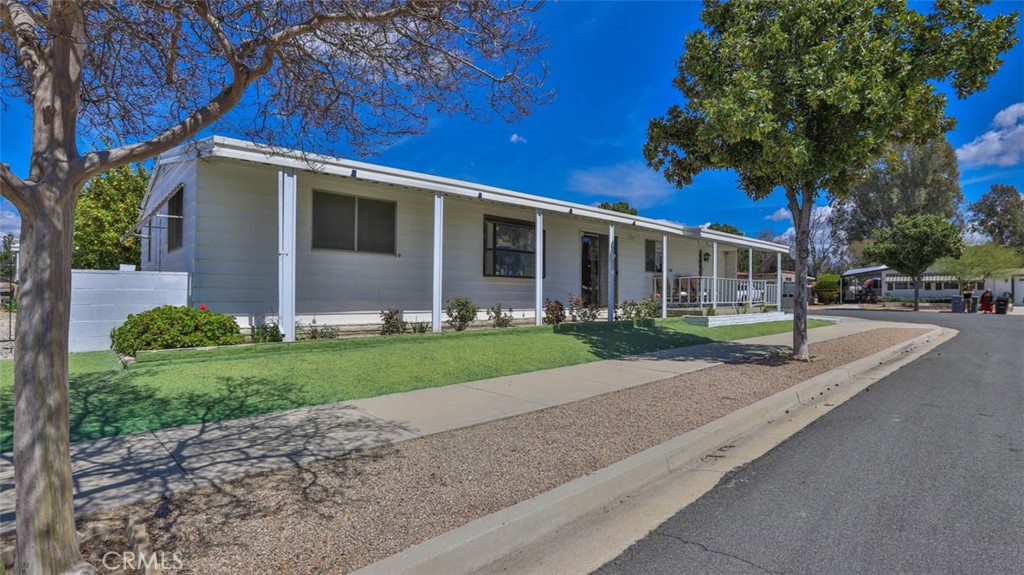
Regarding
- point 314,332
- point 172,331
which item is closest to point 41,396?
point 172,331

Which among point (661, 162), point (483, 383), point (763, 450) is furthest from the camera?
point (661, 162)

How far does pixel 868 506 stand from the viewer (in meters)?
3.75

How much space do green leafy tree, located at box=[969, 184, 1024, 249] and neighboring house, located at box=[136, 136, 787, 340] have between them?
57.9m

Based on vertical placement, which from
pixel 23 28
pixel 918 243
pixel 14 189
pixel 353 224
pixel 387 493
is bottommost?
pixel 387 493

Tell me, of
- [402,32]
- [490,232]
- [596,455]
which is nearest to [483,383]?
[596,455]

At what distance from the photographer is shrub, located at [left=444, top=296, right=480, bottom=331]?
11.1 m

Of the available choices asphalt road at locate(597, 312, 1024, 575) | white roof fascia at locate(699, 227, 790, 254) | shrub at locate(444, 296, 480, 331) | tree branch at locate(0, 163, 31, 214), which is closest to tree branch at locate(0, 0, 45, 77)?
tree branch at locate(0, 163, 31, 214)

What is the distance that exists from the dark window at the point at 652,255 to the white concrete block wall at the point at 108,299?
13922mm

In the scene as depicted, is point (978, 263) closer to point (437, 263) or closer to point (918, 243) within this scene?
point (918, 243)

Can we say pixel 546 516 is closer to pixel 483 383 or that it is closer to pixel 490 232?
pixel 483 383

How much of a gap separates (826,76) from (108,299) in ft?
37.7

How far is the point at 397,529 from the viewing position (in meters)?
3.13

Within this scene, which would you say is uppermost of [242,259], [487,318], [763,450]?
[242,259]

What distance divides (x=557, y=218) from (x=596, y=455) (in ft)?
35.4
